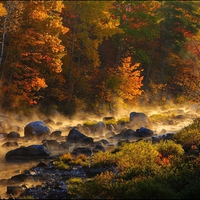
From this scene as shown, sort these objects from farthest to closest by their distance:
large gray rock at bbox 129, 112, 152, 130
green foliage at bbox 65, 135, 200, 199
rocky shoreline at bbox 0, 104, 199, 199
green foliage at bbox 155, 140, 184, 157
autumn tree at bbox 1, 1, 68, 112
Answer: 1. large gray rock at bbox 129, 112, 152, 130
2. autumn tree at bbox 1, 1, 68, 112
3. green foliage at bbox 155, 140, 184, 157
4. rocky shoreline at bbox 0, 104, 199, 199
5. green foliage at bbox 65, 135, 200, 199

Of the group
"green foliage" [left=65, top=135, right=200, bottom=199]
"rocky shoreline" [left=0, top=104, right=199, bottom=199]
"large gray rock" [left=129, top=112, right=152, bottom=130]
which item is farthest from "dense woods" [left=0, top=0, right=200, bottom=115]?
"green foliage" [left=65, top=135, right=200, bottom=199]

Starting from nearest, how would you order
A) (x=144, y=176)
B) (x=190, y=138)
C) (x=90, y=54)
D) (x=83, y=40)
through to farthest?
1. (x=144, y=176)
2. (x=190, y=138)
3. (x=83, y=40)
4. (x=90, y=54)

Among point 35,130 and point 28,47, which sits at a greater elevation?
point 28,47

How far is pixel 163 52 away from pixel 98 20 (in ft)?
53.7

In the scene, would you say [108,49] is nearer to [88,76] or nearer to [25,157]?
[88,76]

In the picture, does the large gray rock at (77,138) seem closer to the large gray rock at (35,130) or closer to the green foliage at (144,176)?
the large gray rock at (35,130)

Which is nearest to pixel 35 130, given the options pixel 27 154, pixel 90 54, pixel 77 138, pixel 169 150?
pixel 77 138

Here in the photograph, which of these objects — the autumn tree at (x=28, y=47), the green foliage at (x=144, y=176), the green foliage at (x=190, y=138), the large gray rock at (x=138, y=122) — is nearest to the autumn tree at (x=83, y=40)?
the autumn tree at (x=28, y=47)

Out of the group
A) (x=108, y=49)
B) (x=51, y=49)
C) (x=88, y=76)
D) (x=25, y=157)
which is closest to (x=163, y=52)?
(x=108, y=49)

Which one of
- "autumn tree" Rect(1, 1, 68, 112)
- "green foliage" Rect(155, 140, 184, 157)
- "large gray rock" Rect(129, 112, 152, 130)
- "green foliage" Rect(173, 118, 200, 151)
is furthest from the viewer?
"large gray rock" Rect(129, 112, 152, 130)

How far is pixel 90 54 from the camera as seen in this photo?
3375 centimetres

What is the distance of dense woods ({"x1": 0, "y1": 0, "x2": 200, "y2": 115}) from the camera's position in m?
26.9

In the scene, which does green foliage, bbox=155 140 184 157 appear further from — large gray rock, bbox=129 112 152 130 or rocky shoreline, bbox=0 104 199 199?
large gray rock, bbox=129 112 152 130

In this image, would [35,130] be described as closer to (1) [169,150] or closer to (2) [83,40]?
(1) [169,150]
